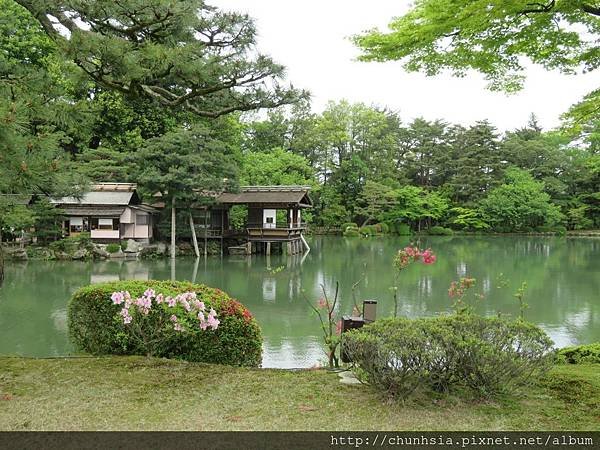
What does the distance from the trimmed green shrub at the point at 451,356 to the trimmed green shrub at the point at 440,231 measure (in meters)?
35.0

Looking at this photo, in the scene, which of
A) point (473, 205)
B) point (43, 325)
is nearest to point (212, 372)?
point (43, 325)

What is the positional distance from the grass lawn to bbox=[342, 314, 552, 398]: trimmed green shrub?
0.11m

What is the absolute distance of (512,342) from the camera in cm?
314

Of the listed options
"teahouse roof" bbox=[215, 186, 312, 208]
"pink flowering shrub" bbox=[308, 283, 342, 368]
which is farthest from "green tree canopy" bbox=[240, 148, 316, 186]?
"pink flowering shrub" bbox=[308, 283, 342, 368]

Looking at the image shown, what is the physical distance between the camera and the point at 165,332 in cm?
426

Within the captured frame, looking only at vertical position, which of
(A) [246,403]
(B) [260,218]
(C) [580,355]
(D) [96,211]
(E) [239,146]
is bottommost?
(C) [580,355]

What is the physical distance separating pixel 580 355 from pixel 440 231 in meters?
33.1

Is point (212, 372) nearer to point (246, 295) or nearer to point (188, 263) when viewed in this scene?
point (246, 295)

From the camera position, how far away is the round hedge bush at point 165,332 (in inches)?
173

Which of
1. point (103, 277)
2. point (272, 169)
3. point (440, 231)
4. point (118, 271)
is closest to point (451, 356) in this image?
point (103, 277)

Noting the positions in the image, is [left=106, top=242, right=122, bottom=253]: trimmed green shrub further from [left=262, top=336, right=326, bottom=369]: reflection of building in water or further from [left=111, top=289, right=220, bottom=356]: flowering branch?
[left=111, top=289, right=220, bottom=356]: flowering branch

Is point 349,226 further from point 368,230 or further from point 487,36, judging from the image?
point 487,36

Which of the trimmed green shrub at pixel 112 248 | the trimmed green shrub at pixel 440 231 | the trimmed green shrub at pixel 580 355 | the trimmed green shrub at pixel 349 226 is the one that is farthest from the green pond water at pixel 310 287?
the trimmed green shrub at pixel 440 231

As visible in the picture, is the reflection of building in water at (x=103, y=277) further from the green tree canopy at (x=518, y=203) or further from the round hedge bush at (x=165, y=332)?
the green tree canopy at (x=518, y=203)
